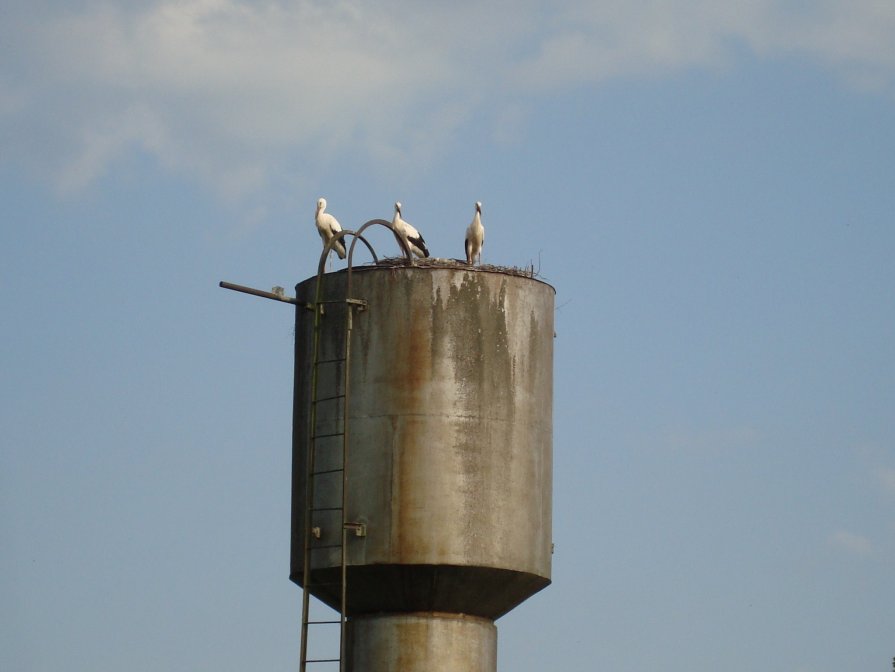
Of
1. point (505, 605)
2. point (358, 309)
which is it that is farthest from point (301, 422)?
point (505, 605)

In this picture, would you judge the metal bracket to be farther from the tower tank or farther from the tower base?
the tower base

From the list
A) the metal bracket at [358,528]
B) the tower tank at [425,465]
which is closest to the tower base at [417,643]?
the tower tank at [425,465]

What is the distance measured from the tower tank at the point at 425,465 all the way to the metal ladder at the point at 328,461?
0.08 feet

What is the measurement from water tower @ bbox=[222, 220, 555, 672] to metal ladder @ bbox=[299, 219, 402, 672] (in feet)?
0.07

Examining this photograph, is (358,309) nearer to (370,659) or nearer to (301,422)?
(301,422)

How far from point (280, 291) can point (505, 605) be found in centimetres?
543

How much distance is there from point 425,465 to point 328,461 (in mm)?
1432

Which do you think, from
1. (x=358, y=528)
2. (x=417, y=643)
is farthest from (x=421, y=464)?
(x=417, y=643)

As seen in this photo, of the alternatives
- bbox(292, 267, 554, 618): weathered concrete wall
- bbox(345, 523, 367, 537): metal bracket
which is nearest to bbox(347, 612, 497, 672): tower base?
bbox(292, 267, 554, 618): weathered concrete wall

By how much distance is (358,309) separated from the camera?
2770 cm

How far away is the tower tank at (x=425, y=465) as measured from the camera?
1058 inches

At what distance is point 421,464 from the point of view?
26922mm

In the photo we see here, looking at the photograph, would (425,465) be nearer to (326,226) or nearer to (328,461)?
(328,461)

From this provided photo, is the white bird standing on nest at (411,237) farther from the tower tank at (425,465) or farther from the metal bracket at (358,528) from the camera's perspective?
the metal bracket at (358,528)
